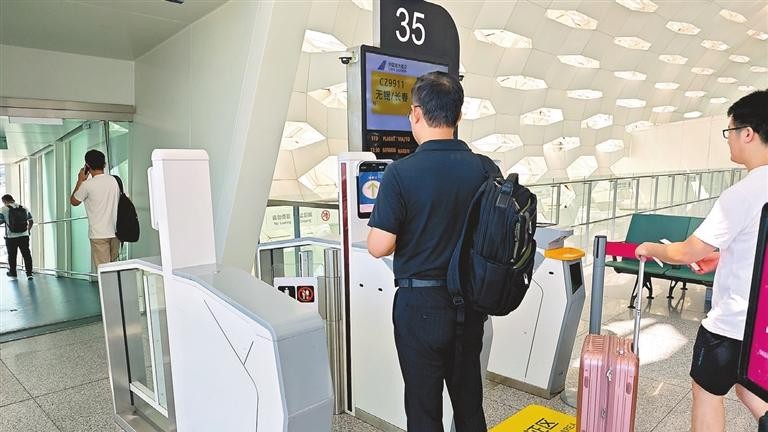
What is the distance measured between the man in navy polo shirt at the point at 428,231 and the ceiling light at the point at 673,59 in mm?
19791

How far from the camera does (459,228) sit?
183 cm

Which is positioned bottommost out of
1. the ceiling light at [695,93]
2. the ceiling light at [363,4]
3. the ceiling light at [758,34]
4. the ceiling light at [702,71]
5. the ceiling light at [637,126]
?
the ceiling light at [637,126]

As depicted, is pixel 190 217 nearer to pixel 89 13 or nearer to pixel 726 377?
pixel 726 377

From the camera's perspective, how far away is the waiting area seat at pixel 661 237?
4.77 m

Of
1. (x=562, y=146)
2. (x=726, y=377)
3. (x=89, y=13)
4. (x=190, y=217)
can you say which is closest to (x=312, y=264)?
(x=190, y=217)

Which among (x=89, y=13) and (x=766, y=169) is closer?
(x=766, y=169)

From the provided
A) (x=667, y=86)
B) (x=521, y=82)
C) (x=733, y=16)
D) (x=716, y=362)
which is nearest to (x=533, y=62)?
(x=521, y=82)

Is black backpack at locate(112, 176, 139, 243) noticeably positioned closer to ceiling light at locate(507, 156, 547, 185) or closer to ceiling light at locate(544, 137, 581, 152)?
ceiling light at locate(507, 156, 547, 185)

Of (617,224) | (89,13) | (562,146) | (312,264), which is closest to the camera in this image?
(312,264)

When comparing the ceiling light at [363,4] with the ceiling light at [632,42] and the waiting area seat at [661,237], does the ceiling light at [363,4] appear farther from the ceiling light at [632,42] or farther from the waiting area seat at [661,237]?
the ceiling light at [632,42]

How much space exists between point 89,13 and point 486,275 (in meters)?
4.04

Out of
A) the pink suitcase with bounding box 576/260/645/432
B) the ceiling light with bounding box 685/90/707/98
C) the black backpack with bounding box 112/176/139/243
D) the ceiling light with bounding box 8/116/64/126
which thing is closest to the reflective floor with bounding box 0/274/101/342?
the black backpack with bounding box 112/176/139/243

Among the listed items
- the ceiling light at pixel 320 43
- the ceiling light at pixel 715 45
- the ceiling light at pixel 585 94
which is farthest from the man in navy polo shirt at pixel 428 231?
the ceiling light at pixel 715 45

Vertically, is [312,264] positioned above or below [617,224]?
above
